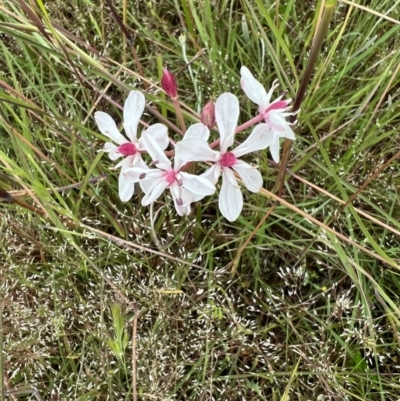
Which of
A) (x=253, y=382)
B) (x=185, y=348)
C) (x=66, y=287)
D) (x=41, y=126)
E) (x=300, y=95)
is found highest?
(x=300, y=95)


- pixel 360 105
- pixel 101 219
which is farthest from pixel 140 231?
pixel 360 105

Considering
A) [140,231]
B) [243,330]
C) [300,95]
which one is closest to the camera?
[300,95]

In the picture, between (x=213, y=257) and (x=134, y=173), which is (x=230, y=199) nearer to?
(x=134, y=173)

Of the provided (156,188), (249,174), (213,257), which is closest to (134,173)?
(156,188)

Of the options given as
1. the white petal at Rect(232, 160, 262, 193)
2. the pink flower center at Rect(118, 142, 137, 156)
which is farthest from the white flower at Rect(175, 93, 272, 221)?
the pink flower center at Rect(118, 142, 137, 156)

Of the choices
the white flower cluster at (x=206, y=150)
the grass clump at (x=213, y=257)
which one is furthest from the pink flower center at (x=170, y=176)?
the grass clump at (x=213, y=257)

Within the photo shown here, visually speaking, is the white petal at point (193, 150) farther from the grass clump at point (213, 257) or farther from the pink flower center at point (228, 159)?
the grass clump at point (213, 257)

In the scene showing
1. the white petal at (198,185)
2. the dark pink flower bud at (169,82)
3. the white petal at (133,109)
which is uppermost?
the dark pink flower bud at (169,82)

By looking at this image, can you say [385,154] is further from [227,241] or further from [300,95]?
[300,95]
